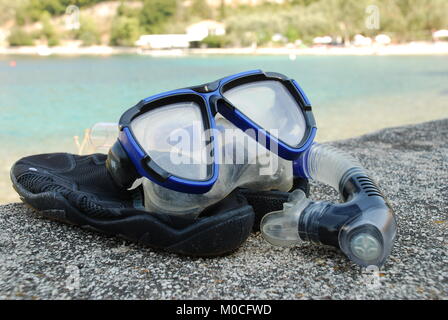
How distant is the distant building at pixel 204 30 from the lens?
68812 mm

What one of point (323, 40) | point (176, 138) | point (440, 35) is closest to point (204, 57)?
point (323, 40)

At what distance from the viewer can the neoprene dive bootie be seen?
1.47 metres

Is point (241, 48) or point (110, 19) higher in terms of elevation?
point (110, 19)

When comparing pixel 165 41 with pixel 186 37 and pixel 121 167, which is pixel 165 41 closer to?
pixel 186 37

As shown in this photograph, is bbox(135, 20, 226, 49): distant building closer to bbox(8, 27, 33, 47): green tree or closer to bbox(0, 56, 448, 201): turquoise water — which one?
bbox(8, 27, 33, 47): green tree

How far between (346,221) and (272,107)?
1.95ft

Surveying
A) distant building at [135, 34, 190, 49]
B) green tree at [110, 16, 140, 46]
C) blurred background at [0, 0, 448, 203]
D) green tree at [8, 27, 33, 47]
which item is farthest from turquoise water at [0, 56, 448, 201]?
green tree at [8, 27, 33, 47]

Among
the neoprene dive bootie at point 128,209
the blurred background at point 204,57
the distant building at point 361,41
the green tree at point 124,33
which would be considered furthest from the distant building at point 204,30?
the neoprene dive bootie at point 128,209

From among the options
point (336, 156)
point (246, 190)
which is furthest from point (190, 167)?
point (336, 156)

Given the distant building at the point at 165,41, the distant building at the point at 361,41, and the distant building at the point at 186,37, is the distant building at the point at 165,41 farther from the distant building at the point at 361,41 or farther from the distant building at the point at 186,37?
the distant building at the point at 361,41

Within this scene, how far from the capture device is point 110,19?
83375 mm

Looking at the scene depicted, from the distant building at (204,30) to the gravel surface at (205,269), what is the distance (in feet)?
225

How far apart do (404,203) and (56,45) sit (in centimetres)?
7736

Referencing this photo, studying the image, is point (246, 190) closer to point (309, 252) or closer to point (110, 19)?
point (309, 252)
